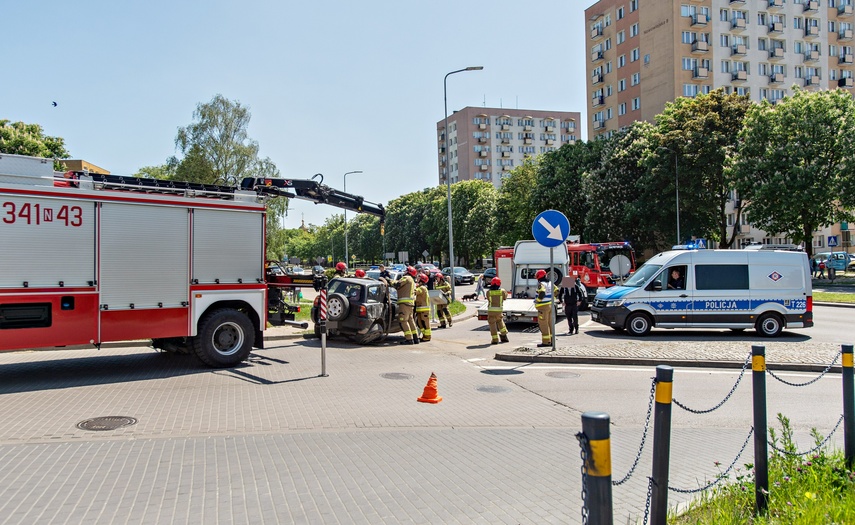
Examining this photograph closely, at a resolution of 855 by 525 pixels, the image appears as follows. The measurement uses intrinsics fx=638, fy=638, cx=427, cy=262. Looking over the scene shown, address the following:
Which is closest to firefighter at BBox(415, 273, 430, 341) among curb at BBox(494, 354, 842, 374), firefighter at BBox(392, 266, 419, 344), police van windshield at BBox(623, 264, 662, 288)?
firefighter at BBox(392, 266, 419, 344)

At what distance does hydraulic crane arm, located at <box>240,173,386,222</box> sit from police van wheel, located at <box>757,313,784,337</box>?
10406 mm

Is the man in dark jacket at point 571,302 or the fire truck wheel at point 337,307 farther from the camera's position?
the man in dark jacket at point 571,302

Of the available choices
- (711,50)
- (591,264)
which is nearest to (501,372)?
(591,264)

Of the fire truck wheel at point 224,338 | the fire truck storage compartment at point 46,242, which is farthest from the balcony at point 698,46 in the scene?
the fire truck storage compartment at point 46,242

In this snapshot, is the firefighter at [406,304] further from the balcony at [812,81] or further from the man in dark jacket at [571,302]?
the balcony at [812,81]

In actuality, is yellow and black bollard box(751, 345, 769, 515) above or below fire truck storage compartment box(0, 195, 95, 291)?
below

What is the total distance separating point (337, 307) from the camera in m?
14.6

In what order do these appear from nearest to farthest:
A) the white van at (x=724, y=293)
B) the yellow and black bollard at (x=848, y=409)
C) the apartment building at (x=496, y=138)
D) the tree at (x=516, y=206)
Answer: the yellow and black bollard at (x=848, y=409) < the white van at (x=724, y=293) < the tree at (x=516, y=206) < the apartment building at (x=496, y=138)

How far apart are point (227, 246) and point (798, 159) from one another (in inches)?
1419

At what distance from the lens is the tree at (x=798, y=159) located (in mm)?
35688

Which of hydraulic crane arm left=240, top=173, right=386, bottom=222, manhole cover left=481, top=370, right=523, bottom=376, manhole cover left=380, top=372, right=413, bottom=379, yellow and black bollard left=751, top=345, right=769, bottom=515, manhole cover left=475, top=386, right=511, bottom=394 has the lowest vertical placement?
manhole cover left=475, top=386, right=511, bottom=394

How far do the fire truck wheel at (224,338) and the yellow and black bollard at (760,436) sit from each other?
29.0 ft

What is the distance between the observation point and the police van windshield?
16.5 metres

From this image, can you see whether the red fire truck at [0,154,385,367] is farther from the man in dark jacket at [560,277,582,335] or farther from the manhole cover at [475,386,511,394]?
the man in dark jacket at [560,277,582,335]
